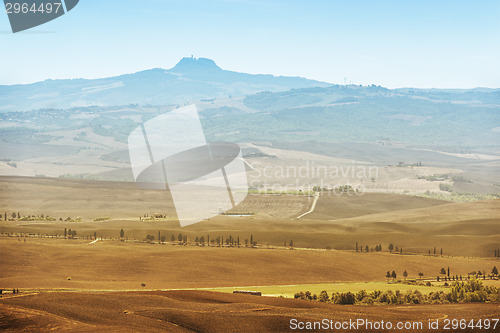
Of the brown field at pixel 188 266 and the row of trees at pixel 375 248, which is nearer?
the brown field at pixel 188 266

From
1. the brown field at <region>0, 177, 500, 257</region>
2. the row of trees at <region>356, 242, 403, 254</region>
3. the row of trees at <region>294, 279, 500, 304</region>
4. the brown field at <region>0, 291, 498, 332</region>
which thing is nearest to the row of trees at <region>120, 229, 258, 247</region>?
the brown field at <region>0, 177, 500, 257</region>

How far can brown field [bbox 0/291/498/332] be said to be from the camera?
21953 millimetres

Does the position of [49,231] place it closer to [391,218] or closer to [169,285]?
[169,285]

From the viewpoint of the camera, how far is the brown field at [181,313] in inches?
864

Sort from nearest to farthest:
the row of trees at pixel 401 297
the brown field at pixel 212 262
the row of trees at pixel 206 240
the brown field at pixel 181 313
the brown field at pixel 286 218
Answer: the brown field at pixel 181 313
the brown field at pixel 212 262
the row of trees at pixel 401 297
the row of trees at pixel 206 240
the brown field at pixel 286 218

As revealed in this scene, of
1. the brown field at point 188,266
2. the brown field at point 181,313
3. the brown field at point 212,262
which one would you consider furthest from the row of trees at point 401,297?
the brown field at point 188,266

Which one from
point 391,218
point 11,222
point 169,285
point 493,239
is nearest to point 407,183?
point 391,218

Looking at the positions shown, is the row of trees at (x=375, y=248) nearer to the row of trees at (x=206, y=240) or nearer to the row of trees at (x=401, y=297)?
the row of trees at (x=206, y=240)

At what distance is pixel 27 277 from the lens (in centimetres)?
3653

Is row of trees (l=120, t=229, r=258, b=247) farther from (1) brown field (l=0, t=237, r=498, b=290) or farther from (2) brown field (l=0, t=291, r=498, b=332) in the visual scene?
(2) brown field (l=0, t=291, r=498, b=332)

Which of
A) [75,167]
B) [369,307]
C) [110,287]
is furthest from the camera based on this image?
[75,167]

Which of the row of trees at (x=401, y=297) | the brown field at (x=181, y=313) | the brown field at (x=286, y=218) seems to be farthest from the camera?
the brown field at (x=286, y=218)

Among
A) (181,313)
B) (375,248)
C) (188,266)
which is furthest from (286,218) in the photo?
(181,313)

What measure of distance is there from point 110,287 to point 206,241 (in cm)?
2440
